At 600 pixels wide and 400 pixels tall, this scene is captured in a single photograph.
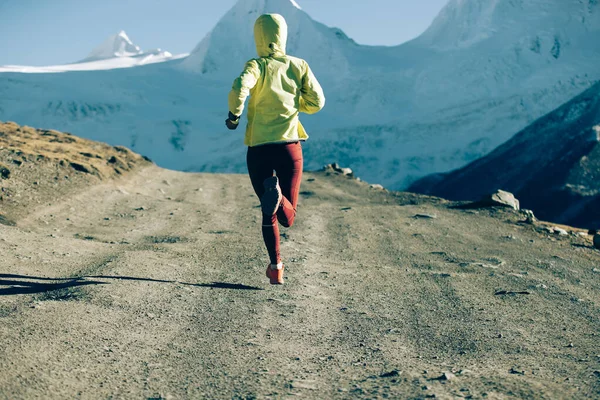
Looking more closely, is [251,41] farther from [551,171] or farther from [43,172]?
[43,172]

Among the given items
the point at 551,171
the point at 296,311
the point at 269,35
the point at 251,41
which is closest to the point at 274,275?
the point at 296,311

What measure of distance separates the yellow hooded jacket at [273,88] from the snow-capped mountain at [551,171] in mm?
25811

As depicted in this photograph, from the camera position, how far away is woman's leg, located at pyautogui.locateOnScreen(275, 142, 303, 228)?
181 inches

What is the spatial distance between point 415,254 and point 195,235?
2.58 m

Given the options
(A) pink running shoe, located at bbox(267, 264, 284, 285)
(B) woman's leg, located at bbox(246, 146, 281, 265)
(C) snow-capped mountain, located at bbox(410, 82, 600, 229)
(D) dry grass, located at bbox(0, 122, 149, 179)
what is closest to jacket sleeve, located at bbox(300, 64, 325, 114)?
(B) woman's leg, located at bbox(246, 146, 281, 265)

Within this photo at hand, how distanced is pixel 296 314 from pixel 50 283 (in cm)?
182

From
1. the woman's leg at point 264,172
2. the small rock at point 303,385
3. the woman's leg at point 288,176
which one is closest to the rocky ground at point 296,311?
the small rock at point 303,385

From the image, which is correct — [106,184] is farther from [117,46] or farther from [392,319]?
[117,46]

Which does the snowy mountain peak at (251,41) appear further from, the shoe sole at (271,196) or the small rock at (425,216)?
the shoe sole at (271,196)

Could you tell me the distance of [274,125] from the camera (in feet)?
15.0

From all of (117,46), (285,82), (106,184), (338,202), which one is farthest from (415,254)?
(117,46)

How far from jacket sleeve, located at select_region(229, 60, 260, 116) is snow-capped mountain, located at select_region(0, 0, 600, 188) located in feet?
178

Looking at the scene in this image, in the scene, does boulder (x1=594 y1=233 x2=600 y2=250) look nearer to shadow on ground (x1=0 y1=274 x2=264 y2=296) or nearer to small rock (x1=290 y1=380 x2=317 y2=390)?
shadow on ground (x1=0 y1=274 x2=264 y2=296)

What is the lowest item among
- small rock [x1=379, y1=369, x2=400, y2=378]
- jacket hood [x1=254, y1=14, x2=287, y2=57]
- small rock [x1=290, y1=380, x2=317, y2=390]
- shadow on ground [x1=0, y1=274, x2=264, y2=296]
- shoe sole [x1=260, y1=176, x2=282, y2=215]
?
shadow on ground [x1=0, y1=274, x2=264, y2=296]
